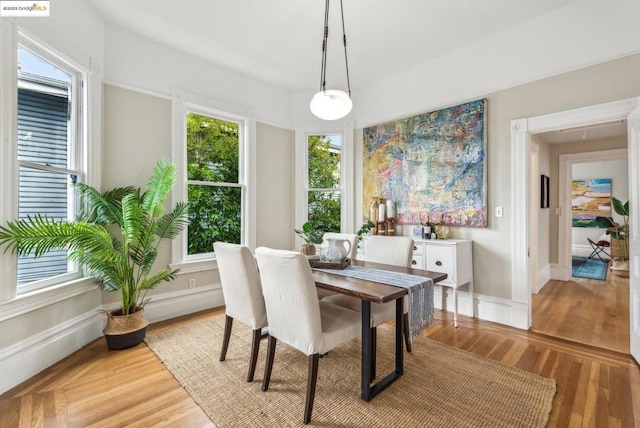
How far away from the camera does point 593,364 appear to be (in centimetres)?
232

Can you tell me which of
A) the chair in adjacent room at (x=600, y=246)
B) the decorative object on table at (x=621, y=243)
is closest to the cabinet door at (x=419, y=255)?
the decorative object on table at (x=621, y=243)

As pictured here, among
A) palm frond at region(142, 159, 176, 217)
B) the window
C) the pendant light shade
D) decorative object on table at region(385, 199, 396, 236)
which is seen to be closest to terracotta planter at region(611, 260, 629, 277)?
decorative object on table at region(385, 199, 396, 236)

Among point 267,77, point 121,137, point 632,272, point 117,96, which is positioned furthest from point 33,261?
point 632,272

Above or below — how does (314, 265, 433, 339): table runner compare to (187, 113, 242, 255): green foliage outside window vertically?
below

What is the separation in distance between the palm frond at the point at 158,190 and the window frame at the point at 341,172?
6.54 ft

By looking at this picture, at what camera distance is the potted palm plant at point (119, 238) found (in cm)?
231

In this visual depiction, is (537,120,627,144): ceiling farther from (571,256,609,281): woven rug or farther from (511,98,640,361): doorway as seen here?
(571,256,609,281): woven rug

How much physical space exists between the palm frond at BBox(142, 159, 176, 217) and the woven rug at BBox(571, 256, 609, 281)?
21.5 feet

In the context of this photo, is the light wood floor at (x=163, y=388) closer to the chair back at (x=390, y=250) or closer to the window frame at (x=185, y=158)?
the chair back at (x=390, y=250)

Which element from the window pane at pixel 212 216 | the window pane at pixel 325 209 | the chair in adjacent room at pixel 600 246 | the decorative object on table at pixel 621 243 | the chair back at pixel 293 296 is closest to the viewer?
the chair back at pixel 293 296

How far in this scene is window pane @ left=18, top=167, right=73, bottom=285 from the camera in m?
2.26

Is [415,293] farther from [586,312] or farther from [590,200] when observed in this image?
[590,200]

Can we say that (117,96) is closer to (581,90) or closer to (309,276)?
(309,276)

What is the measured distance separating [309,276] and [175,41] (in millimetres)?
3096
